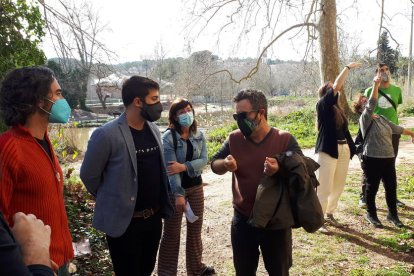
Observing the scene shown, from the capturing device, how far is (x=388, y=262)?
13.1ft

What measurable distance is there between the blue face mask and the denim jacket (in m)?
0.12

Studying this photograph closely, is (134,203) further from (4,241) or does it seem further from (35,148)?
(4,241)

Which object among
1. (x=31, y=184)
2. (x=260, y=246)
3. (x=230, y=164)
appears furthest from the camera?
(x=260, y=246)

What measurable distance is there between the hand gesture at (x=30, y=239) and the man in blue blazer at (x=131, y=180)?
128 centimetres

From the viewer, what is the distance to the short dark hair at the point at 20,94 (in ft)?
6.59

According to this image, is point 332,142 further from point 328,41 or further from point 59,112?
point 328,41

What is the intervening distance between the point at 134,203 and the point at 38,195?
819mm

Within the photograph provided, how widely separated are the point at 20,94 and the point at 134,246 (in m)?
1.35

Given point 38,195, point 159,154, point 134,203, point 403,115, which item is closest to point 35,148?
point 38,195

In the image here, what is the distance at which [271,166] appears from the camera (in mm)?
2428

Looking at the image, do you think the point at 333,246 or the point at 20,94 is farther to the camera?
the point at 333,246

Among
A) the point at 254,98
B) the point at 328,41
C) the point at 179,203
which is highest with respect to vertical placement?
the point at 328,41

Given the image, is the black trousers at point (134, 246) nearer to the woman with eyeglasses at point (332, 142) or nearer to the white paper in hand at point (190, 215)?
the white paper in hand at point (190, 215)

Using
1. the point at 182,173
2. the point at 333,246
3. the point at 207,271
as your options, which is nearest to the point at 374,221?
the point at 333,246
